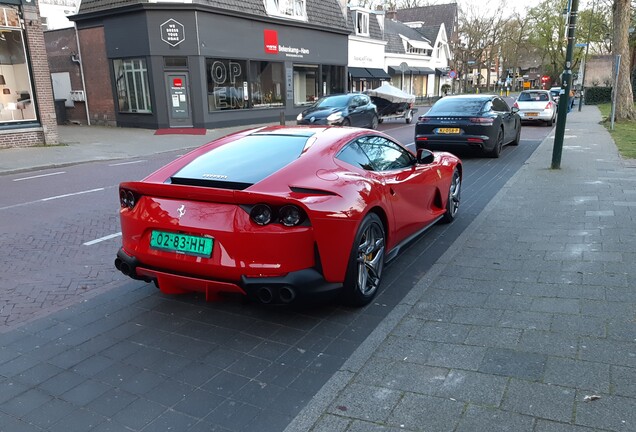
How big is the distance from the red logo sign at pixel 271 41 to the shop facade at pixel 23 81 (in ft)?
36.2

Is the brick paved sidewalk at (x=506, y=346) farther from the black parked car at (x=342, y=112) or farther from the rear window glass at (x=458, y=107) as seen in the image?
the black parked car at (x=342, y=112)

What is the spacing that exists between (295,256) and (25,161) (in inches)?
504

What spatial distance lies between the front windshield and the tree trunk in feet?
35.4

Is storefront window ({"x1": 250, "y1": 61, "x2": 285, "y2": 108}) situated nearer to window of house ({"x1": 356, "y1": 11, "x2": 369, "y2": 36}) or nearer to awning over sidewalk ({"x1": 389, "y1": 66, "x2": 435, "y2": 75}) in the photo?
window of house ({"x1": 356, "y1": 11, "x2": 369, "y2": 36})

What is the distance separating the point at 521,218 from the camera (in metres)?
6.64

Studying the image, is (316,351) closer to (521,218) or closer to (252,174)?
(252,174)

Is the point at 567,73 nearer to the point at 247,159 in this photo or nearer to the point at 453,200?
the point at 453,200

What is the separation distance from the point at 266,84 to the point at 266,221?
2351 centimetres

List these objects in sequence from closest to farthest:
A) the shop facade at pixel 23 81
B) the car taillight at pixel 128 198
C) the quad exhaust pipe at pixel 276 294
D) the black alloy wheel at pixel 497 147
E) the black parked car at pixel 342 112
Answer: the quad exhaust pipe at pixel 276 294, the car taillight at pixel 128 198, the black alloy wheel at pixel 497 147, the shop facade at pixel 23 81, the black parked car at pixel 342 112

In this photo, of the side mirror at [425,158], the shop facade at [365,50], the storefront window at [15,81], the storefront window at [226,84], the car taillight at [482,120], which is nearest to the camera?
the side mirror at [425,158]

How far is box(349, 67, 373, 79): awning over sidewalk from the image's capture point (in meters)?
33.9

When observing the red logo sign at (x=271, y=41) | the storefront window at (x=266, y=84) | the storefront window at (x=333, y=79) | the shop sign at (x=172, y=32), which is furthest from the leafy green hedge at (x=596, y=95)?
the shop sign at (x=172, y=32)

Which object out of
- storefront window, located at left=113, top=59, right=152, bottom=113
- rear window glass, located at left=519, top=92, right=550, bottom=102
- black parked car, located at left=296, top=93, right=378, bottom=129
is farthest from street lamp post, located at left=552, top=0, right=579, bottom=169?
storefront window, located at left=113, top=59, right=152, bottom=113

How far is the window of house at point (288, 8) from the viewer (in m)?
24.9
